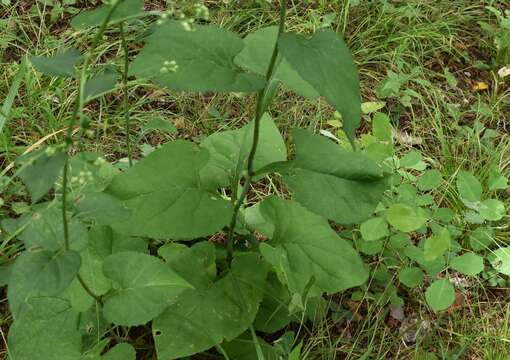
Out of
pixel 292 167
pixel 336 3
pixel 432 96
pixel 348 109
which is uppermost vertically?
pixel 348 109

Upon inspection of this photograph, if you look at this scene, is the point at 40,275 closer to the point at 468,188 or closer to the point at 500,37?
the point at 468,188

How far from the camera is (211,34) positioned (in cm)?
140

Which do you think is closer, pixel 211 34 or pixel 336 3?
pixel 211 34

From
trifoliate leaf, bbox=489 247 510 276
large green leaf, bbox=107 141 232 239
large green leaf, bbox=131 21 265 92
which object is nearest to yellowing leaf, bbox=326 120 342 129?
trifoliate leaf, bbox=489 247 510 276

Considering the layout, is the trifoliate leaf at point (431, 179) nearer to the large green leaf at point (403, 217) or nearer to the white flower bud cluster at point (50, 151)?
the large green leaf at point (403, 217)

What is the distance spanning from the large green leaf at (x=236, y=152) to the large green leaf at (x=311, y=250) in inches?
6.4

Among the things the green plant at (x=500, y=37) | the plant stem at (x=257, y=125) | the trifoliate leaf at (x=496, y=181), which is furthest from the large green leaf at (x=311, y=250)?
the green plant at (x=500, y=37)

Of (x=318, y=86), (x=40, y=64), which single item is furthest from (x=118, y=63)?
(x=318, y=86)

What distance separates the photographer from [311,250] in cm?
174

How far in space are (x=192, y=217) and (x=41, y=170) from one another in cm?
58

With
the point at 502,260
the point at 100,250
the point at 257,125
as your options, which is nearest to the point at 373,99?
the point at 502,260

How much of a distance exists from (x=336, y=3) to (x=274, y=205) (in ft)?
5.80

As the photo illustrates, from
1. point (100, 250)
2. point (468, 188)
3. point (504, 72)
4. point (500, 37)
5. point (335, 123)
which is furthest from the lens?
point (500, 37)

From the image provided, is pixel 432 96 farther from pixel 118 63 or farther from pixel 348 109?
pixel 348 109
